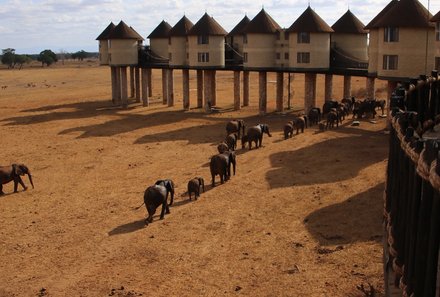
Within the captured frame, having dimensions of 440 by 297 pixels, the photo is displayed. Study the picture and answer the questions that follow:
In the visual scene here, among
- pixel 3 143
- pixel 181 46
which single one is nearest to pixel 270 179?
pixel 3 143

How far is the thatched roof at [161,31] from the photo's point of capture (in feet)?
178

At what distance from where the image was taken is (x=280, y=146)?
95.0 feet

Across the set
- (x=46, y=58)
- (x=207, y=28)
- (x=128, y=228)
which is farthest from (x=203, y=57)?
(x=46, y=58)

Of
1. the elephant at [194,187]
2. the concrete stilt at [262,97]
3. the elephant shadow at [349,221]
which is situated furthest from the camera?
the concrete stilt at [262,97]

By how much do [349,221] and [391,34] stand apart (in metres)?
18.3

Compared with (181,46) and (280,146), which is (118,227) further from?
(181,46)

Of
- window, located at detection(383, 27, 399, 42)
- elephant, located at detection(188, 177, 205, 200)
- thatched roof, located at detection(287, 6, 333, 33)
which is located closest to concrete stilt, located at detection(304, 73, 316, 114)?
thatched roof, located at detection(287, 6, 333, 33)

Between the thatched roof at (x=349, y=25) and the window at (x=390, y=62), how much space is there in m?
11.9

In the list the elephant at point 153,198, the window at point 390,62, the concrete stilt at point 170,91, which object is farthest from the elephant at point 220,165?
the concrete stilt at point 170,91

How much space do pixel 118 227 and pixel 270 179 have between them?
752cm

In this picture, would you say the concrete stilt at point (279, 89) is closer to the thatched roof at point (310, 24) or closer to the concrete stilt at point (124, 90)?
the thatched roof at point (310, 24)

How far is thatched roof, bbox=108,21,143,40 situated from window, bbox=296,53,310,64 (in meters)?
19.2

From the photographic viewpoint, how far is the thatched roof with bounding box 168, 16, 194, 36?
49.0m

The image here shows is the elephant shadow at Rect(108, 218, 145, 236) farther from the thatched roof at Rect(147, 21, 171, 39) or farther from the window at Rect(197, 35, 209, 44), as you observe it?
the thatched roof at Rect(147, 21, 171, 39)
